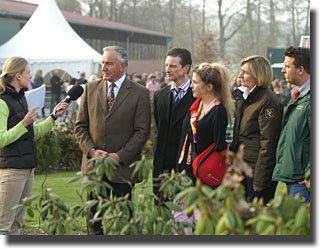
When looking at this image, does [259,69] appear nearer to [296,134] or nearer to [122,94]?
[296,134]

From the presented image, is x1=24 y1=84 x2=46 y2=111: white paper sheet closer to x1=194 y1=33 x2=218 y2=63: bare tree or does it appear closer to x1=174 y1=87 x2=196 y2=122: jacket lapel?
x1=174 y1=87 x2=196 y2=122: jacket lapel

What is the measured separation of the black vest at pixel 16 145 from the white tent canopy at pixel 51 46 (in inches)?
752

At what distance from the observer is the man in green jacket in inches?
163

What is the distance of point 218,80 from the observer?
4.64 meters

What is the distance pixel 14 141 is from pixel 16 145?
0.13 feet

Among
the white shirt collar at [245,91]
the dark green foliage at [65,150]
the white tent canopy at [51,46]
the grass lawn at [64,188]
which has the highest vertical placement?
the white tent canopy at [51,46]

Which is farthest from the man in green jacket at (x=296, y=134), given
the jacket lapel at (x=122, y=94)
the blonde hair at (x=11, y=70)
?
the blonde hair at (x=11, y=70)

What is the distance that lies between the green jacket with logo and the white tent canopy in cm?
1999

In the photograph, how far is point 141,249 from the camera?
130 inches

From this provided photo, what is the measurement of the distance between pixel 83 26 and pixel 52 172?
27435 mm

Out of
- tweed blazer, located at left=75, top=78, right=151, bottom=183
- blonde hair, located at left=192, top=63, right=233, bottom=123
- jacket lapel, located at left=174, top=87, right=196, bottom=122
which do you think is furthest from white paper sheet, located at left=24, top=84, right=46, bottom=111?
blonde hair, located at left=192, top=63, right=233, bottom=123

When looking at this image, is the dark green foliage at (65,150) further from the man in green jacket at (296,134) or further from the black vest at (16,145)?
the man in green jacket at (296,134)

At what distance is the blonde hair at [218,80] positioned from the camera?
15.2 ft

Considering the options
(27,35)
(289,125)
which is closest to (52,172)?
(289,125)
